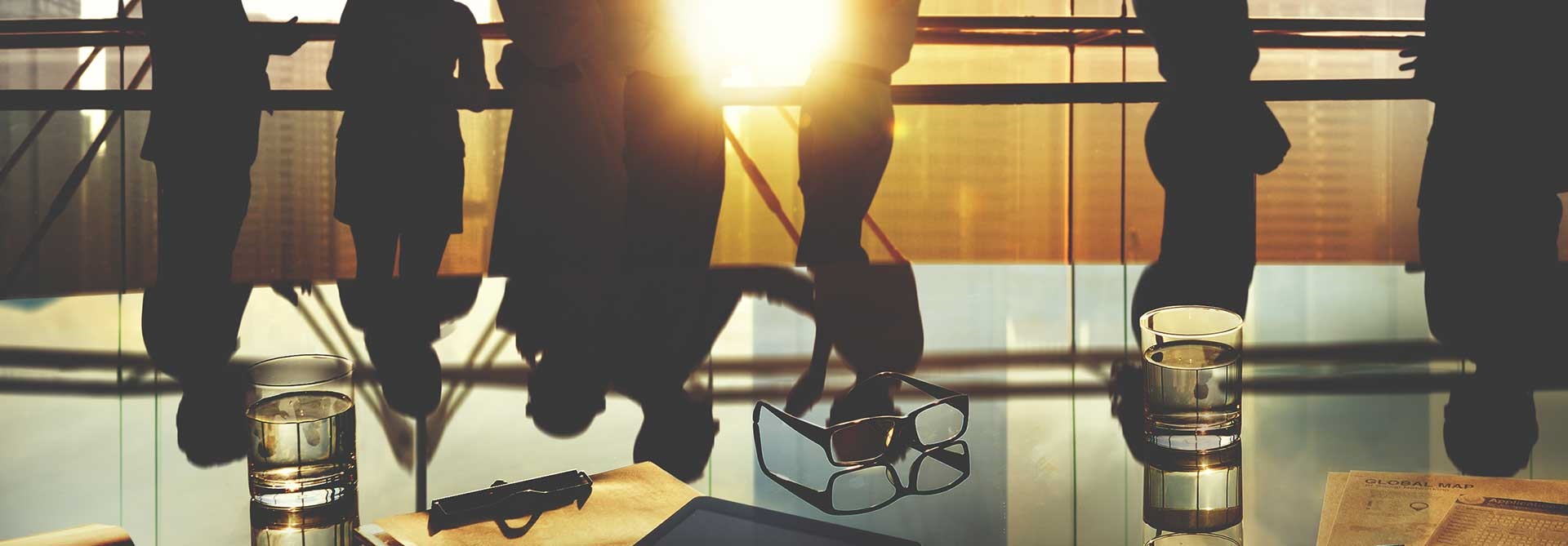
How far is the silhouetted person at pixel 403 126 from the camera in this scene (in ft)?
6.22

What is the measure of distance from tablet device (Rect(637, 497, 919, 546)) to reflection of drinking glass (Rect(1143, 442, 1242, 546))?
0.61 feet

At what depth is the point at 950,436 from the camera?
809 millimetres

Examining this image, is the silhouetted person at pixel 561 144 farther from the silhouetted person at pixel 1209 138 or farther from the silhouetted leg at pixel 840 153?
the silhouetted person at pixel 1209 138

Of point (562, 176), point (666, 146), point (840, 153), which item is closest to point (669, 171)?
point (666, 146)

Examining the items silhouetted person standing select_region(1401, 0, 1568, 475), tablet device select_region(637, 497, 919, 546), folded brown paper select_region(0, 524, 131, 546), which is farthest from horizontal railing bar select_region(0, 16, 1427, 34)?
folded brown paper select_region(0, 524, 131, 546)

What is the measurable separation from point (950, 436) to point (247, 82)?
1.71 meters

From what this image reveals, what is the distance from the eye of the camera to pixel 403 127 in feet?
6.21

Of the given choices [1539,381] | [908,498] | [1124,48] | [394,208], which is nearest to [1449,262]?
[1539,381]

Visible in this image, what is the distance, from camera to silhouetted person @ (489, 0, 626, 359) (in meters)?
2.03

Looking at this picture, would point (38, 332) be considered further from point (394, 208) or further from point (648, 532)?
point (648, 532)

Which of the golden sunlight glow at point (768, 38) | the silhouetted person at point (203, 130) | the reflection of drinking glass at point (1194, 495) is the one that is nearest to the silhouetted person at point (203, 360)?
the silhouetted person at point (203, 130)

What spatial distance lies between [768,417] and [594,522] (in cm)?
30

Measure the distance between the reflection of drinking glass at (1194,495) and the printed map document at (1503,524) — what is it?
112mm

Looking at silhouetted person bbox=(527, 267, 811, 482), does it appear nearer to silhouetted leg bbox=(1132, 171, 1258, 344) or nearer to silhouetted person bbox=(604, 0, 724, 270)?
silhouetted person bbox=(604, 0, 724, 270)
